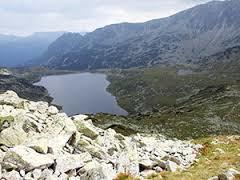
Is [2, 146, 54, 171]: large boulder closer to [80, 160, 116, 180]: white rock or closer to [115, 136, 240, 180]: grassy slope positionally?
[80, 160, 116, 180]: white rock

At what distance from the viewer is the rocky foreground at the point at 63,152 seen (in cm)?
2262

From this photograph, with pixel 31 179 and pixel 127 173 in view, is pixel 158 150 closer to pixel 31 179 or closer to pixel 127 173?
pixel 127 173

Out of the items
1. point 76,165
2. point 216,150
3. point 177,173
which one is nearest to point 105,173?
point 76,165

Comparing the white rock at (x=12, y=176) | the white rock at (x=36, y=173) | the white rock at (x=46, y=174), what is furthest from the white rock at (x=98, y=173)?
the white rock at (x=12, y=176)

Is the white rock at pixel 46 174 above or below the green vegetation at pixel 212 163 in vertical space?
above

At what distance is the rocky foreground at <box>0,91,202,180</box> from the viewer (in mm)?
22625

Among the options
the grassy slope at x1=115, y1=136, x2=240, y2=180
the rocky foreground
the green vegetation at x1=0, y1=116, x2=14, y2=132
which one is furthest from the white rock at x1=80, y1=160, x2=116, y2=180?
the green vegetation at x1=0, y1=116, x2=14, y2=132

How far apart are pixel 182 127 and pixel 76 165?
309 feet

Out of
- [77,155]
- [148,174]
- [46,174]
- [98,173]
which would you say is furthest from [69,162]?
[148,174]

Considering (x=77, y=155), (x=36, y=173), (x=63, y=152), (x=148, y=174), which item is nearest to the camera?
(x=36, y=173)

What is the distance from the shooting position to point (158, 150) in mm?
35219

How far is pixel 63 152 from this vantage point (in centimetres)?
2711

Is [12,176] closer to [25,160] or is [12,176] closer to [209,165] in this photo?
[25,160]

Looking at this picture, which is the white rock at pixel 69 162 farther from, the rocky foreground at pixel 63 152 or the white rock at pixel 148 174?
the white rock at pixel 148 174
